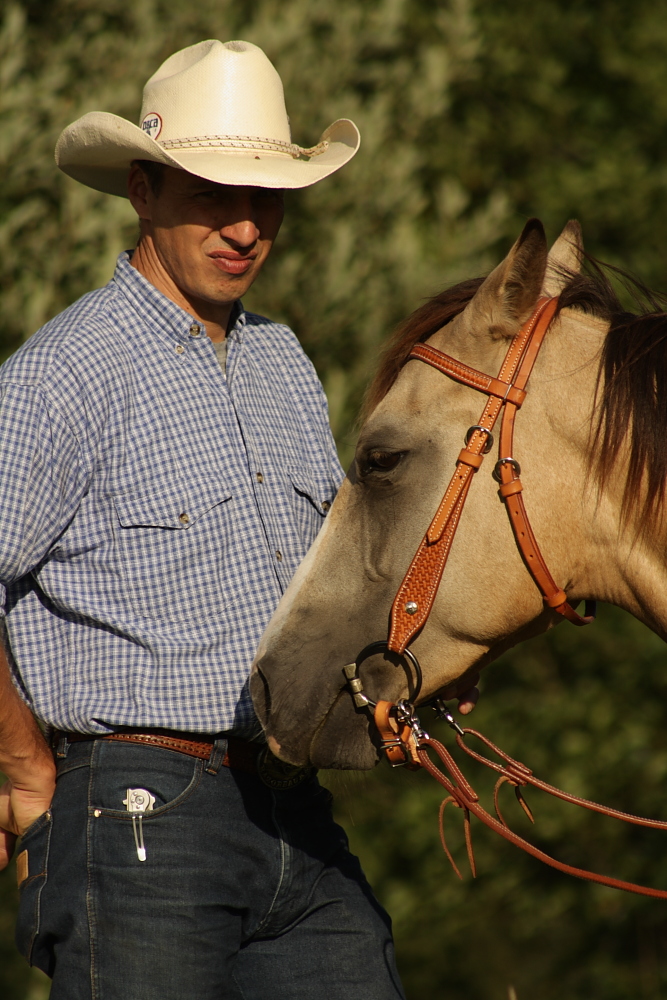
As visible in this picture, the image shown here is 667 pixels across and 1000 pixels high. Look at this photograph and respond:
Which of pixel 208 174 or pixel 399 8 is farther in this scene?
pixel 399 8

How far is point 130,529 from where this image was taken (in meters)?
2.00

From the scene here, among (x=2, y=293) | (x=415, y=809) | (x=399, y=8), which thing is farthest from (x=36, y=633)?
(x=399, y=8)

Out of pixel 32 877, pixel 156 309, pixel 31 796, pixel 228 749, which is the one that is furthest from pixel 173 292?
pixel 32 877

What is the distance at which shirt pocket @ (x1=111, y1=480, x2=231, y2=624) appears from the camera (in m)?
1.99

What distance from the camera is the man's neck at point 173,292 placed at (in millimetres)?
2283

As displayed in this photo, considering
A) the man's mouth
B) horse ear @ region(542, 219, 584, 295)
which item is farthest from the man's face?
horse ear @ region(542, 219, 584, 295)

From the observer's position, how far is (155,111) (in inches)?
91.0

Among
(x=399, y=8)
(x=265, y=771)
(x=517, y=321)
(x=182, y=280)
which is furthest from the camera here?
(x=399, y=8)

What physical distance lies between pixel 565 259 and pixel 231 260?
0.77m

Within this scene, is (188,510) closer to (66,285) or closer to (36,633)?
(36,633)

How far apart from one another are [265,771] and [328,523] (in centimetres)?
55

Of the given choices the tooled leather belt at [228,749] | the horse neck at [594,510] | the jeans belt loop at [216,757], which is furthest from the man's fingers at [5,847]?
the horse neck at [594,510]

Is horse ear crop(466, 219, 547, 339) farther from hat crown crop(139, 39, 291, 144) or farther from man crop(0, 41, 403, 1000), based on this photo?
hat crown crop(139, 39, 291, 144)

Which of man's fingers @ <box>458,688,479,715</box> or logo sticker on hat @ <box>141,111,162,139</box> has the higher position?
logo sticker on hat @ <box>141,111,162,139</box>
